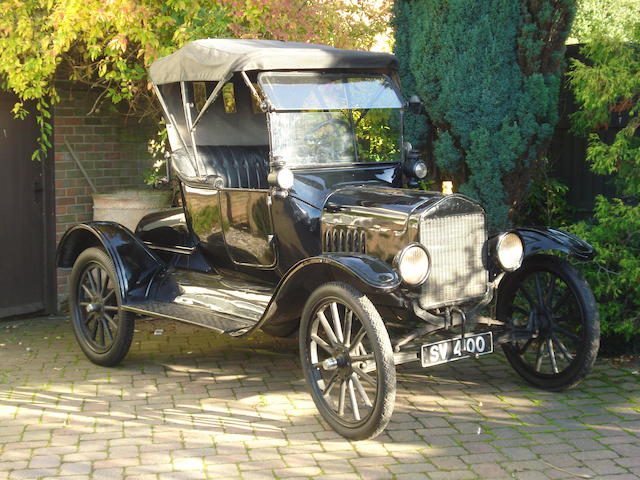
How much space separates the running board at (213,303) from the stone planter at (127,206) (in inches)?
73.7

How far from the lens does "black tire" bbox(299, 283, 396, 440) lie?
14.0ft

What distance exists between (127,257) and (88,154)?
2.59 meters

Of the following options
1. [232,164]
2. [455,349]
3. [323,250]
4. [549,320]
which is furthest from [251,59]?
[549,320]

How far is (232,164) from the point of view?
20.2 feet

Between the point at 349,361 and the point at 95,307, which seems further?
the point at 95,307

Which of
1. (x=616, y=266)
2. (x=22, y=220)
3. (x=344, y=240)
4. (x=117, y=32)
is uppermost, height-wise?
(x=117, y=32)

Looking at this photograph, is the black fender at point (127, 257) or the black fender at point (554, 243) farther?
the black fender at point (127, 257)

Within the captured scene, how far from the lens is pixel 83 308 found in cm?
635

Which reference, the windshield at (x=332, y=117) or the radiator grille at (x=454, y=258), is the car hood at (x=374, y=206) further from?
the windshield at (x=332, y=117)

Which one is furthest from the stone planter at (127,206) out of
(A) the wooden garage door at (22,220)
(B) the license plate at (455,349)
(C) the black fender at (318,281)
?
(B) the license plate at (455,349)

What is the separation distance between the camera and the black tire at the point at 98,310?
233 inches

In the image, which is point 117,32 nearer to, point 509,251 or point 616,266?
point 509,251

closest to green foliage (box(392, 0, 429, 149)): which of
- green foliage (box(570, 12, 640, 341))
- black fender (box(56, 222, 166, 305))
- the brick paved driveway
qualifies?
green foliage (box(570, 12, 640, 341))

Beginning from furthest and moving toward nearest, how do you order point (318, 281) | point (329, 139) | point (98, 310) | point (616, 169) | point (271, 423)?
point (98, 310) < point (616, 169) < point (329, 139) < point (318, 281) < point (271, 423)
